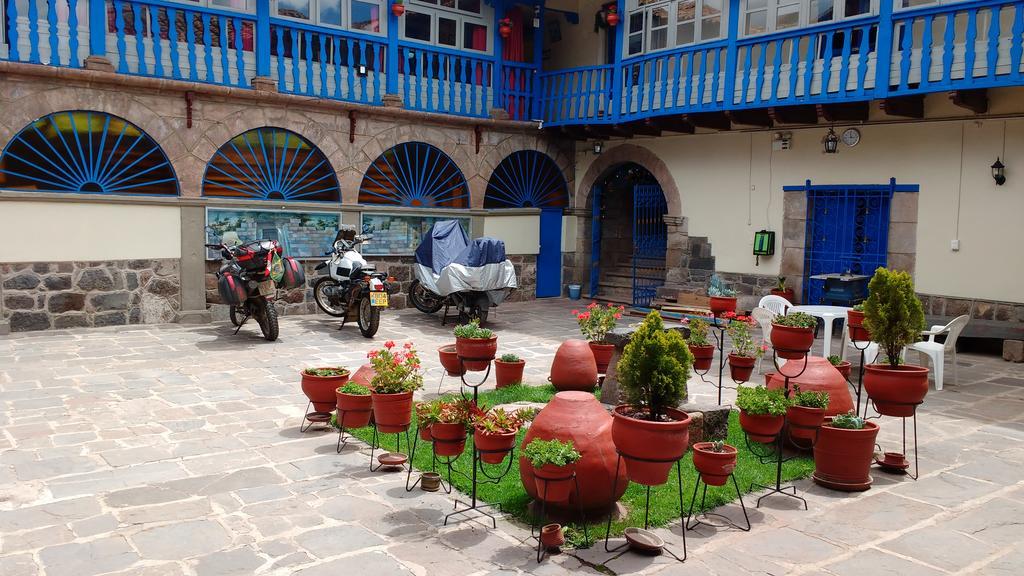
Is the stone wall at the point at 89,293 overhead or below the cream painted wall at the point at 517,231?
below

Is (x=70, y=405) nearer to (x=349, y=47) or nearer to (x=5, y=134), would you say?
(x=5, y=134)

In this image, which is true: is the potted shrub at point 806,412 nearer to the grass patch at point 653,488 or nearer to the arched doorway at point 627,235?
the grass patch at point 653,488

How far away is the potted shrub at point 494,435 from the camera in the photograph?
14.3ft

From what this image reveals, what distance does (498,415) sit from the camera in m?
4.50

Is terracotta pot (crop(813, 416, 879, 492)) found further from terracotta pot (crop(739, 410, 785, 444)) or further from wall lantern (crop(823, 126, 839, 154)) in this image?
wall lantern (crop(823, 126, 839, 154))

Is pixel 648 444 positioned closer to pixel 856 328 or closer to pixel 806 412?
pixel 806 412

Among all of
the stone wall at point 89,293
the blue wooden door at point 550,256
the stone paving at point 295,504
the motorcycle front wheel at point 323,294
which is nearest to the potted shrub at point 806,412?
the stone paving at point 295,504

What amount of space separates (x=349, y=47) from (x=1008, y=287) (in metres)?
9.75

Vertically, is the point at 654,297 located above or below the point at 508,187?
below

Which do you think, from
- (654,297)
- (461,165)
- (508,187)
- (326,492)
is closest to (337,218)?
(461,165)

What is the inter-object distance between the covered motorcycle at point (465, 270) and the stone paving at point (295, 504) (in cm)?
332

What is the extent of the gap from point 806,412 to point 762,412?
1.16 feet

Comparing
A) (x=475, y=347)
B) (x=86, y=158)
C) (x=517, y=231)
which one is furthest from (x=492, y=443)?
(x=517, y=231)

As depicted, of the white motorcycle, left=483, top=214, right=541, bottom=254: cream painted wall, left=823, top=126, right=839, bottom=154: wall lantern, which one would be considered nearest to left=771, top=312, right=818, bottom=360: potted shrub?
the white motorcycle
